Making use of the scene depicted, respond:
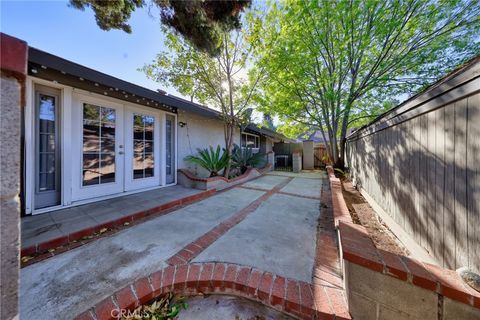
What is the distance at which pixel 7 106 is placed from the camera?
2.25 ft

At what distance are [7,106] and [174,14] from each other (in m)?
4.47

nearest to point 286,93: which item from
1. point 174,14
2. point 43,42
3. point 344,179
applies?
point 344,179

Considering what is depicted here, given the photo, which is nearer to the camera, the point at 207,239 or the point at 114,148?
the point at 207,239

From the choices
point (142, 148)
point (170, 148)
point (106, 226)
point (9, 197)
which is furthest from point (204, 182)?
point (9, 197)

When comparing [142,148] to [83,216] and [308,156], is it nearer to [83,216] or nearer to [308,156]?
[83,216]

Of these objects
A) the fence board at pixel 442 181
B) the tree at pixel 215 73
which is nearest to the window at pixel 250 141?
the tree at pixel 215 73

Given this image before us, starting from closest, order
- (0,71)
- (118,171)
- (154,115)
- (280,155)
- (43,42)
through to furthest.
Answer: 1. (0,71)
2. (43,42)
3. (118,171)
4. (154,115)
5. (280,155)

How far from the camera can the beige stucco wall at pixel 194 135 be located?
592cm

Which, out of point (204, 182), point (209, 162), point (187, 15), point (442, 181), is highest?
point (187, 15)

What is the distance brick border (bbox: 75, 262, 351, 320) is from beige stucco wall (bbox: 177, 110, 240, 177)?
14.6ft

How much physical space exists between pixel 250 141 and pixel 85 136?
8.76m

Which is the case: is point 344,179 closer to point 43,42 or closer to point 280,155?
point 280,155

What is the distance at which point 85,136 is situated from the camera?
3623mm

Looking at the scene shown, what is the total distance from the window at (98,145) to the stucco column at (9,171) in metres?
3.70
